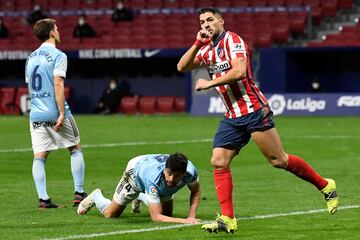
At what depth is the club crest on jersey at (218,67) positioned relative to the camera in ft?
32.2

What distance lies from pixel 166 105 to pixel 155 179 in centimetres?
2363

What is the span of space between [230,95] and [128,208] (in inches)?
110

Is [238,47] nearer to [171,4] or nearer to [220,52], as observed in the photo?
[220,52]

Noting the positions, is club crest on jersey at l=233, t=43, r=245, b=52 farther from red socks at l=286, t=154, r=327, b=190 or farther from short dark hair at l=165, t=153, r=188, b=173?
red socks at l=286, t=154, r=327, b=190

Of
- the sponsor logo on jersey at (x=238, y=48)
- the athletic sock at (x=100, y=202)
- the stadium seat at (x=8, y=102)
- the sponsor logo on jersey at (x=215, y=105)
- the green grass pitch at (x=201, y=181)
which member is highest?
the sponsor logo on jersey at (x=238, y=48)

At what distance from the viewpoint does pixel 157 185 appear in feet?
33.7

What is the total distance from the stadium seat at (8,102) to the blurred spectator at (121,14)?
4.31 m

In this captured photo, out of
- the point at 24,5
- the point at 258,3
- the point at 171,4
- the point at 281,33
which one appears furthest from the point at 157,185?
the point at 24,5

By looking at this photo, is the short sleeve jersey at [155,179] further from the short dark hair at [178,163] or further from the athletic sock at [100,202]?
the athletic sock at [100,202]

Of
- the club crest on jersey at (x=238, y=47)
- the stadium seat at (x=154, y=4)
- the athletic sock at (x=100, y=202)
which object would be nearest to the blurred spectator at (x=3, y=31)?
the stadium seat at (x=154, y=4)

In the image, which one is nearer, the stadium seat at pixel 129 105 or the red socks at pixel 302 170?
the red socks at pixel 302 170

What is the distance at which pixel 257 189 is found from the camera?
1388 centimetres

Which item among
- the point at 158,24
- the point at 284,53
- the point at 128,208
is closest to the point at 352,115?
the point at 284,53

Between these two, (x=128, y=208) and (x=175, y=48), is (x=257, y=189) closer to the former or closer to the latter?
(x=128, y=208)
